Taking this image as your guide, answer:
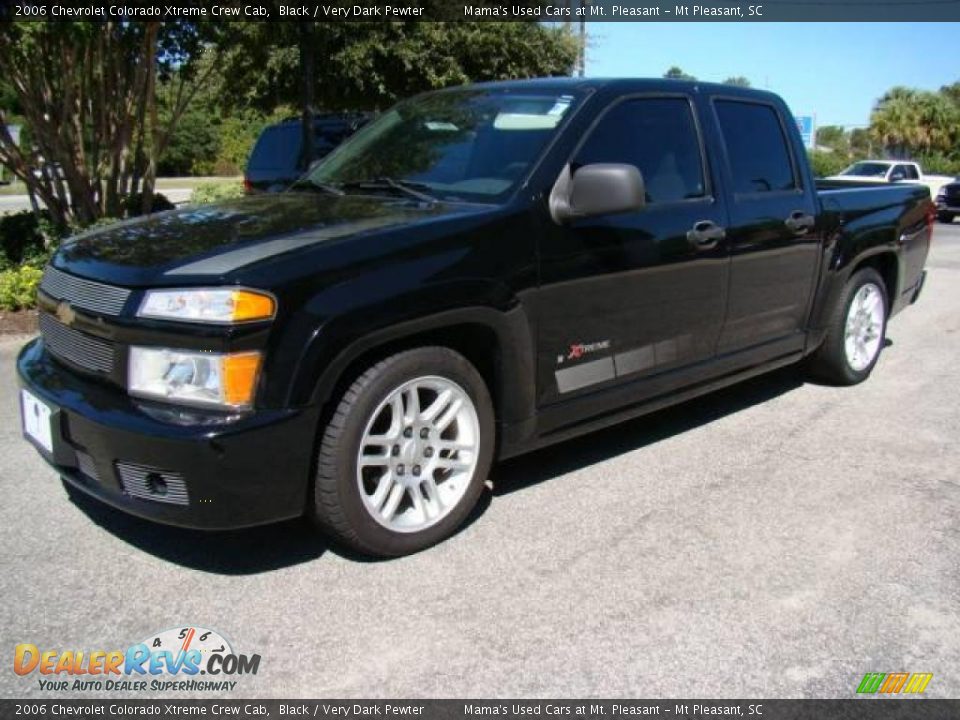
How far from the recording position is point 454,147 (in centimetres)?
399

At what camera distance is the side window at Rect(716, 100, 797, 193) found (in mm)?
4566

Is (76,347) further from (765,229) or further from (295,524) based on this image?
(765,229)

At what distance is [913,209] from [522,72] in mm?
11834

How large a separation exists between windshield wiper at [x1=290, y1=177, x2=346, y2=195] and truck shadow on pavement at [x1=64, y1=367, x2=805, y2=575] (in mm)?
1496

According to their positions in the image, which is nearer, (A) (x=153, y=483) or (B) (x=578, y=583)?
(A) (x=153, y=483)

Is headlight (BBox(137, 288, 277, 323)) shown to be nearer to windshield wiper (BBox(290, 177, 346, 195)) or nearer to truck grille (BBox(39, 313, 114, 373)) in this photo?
truck grille (BBox(39, 313, 114, 373))

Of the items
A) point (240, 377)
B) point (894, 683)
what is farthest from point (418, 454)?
point (894, 683)

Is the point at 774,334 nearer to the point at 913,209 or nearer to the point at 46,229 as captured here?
the point at 913,209

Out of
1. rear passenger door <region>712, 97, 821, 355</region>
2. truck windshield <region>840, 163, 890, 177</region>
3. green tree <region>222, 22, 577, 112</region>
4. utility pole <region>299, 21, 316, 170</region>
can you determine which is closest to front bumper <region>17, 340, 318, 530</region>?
rear passenger door <region>712, 97, 821, 355</region>

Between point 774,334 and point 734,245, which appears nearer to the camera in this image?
point 734,245

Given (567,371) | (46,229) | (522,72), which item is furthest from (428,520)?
(522,72)

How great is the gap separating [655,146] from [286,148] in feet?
26.9

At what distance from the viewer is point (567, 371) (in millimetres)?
3715

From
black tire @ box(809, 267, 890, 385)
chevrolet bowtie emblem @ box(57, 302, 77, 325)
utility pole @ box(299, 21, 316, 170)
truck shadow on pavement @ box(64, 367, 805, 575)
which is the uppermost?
utility pole @ box(299, 21, 316, 170)
